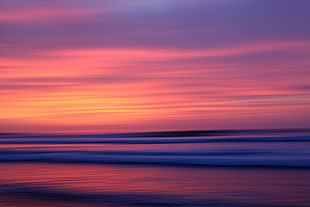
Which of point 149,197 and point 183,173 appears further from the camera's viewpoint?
point 183,173

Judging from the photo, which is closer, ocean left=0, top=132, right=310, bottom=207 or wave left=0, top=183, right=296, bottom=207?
wave left=0, top=183, right=296, bottom=207

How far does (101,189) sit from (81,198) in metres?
0.46

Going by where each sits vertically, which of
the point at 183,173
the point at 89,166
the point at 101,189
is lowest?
the point at 101,189

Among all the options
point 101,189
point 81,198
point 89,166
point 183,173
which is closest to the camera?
point 81,198

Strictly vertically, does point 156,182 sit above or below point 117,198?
above

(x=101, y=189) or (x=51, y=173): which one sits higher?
(x=51, y=173)

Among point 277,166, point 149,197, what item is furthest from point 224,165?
point 149,197

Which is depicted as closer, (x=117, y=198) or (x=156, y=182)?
(x=117, y=198)

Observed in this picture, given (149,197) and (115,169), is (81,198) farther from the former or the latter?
(115,169)

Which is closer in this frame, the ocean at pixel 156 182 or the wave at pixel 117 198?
the wave at pixel 117 198

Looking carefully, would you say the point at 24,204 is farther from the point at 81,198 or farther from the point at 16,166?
the point at 16,166

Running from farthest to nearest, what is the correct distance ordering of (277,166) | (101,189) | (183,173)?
(277,166)
(183,173)
(101,189)

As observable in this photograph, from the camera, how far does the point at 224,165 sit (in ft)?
19.4

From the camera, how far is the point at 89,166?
20.0ft
